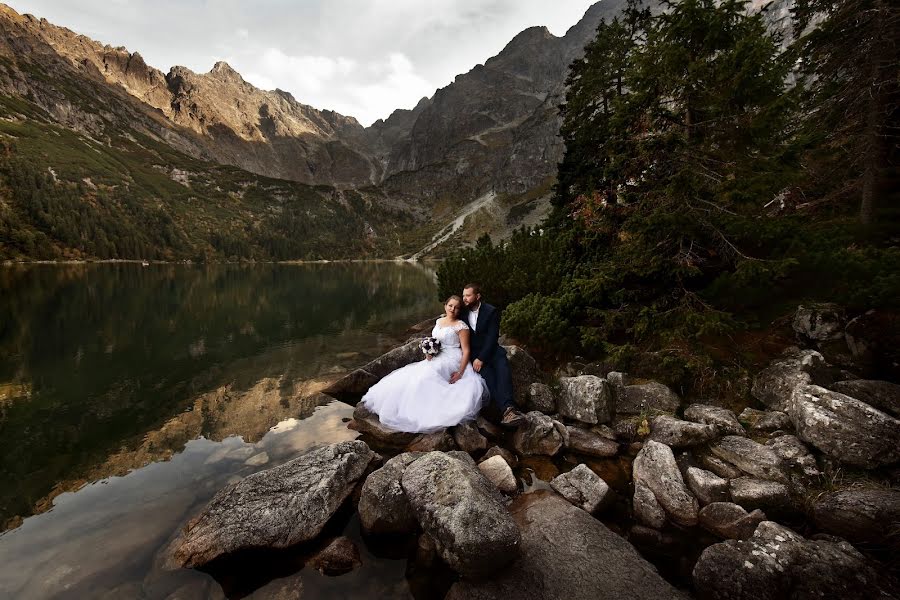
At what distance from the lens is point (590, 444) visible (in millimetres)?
7715

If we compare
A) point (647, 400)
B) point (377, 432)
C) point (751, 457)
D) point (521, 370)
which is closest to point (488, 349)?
point (521, 370)

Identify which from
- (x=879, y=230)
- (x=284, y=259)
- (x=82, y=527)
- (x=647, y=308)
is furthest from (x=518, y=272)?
(x=284, y=259)

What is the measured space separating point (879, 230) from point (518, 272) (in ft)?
33.9

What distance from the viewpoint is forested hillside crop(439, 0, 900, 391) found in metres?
8.17

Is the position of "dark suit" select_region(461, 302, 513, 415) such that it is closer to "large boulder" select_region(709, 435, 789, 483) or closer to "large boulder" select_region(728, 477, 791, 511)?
"large boulder" select_region(709, 435, 789, 483)

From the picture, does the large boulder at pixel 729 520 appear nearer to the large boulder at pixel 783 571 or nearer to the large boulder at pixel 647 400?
the large boulder at pixel 783 571

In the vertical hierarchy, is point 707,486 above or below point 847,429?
below

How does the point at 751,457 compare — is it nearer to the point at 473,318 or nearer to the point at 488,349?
the point at 488,349

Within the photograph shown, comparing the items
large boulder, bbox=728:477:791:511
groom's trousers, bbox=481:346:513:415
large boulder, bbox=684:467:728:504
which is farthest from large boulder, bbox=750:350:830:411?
groom's trousers, bbox=481:346:513:415

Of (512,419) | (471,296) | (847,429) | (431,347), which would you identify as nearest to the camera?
(847,429)

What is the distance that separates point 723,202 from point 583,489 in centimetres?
720

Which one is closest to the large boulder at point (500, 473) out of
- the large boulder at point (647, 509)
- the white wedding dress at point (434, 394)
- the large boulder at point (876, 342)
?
the white wedding dress at point (434, 394)

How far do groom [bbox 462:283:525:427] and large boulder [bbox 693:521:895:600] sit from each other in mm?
4512

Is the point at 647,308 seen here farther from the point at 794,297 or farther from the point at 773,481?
the point at 773,481
